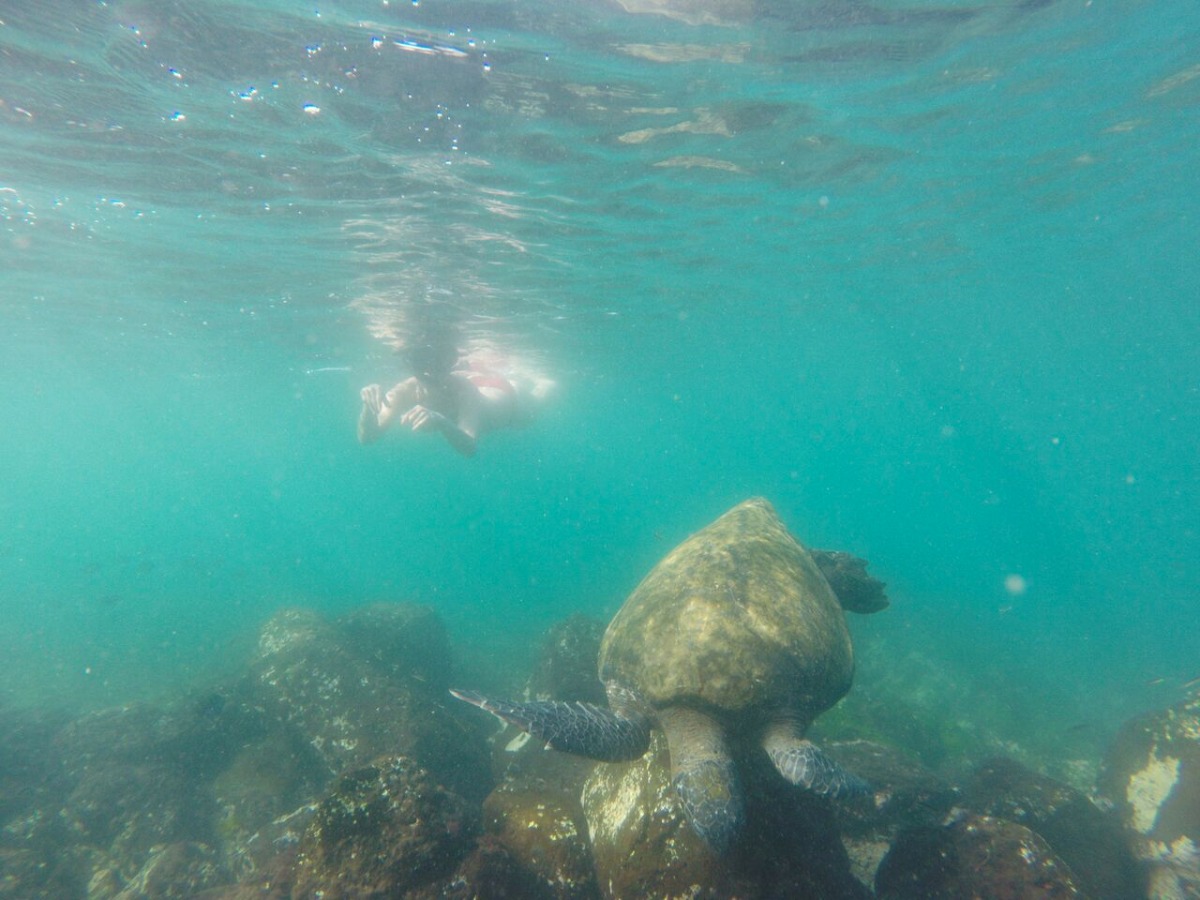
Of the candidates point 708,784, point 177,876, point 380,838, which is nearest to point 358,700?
point 177,876

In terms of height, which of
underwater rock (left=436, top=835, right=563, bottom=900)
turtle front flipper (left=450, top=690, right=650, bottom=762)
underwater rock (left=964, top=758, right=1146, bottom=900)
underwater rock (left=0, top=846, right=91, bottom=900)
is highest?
turtle front flipper (left=450, top=690, right=650, bottom=762)

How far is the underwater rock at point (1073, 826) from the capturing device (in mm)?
6160

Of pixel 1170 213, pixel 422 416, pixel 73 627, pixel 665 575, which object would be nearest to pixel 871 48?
pixel 665 575

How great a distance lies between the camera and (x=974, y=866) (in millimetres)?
4410

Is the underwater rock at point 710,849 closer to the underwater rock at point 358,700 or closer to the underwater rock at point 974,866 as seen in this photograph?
the underwater rock at point 974,866

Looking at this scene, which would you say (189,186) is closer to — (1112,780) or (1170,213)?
(1112,780)

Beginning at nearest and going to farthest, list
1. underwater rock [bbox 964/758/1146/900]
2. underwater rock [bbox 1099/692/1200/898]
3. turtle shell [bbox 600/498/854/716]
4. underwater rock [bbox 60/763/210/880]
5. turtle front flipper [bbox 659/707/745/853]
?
turtle front flipper [bbox 659/707/745/853], turtle shell [bbox 600/498/854/716], underwater rock [bbox 964/758/1146/900], underwater rock [bbox 1099/692/1200/898], underwater rock [bbox 60/763/210/880]

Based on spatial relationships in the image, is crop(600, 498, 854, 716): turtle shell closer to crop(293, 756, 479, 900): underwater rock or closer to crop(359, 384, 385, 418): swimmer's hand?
crop(293, 756, 479, 900): underwater rock

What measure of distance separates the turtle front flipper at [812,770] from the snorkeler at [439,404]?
34.2 ft

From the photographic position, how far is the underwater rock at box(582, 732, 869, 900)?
12.5 feet

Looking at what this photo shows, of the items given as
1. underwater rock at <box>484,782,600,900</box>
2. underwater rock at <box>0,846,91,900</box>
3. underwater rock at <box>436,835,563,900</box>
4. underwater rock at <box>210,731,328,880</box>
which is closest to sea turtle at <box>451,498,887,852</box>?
underwater rock at <box>484,782,600,900</box>

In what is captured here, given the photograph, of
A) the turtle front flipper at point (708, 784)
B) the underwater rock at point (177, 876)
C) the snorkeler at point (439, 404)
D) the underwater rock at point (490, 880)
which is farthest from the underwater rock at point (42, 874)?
the turtle front flipper at point (708, 784)

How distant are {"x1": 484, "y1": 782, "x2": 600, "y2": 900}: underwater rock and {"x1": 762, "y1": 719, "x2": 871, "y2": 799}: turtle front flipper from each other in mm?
1971

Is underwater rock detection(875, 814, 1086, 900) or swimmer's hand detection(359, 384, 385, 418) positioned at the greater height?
underwater rock detection(875, 814, 1086, 900)
